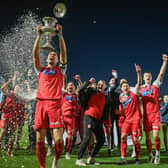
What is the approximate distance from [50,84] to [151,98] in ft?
9.59

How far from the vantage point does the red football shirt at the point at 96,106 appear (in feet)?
19.5

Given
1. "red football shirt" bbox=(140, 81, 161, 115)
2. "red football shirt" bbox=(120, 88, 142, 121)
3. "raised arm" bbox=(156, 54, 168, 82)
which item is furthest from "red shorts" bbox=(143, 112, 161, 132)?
"raised arm" bbox=(156, 54, 168, 82)

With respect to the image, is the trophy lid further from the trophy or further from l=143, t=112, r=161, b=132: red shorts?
l=143, t=112, r=161, b=132: red shorts

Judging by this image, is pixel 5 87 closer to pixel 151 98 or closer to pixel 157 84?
pixel 151 98

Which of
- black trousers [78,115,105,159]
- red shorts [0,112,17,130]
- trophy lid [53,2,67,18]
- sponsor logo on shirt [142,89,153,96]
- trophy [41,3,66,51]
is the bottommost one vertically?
black trousers [78,115,105,159]

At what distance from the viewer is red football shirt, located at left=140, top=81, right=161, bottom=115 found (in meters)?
6.22

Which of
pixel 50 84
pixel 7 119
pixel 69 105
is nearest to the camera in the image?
pixel 50 84

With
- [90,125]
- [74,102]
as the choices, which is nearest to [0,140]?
[74,102]

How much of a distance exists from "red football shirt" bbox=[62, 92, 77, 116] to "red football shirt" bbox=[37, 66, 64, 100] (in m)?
2.73

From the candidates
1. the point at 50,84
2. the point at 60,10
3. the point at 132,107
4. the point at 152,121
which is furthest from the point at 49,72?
the point at 152,121

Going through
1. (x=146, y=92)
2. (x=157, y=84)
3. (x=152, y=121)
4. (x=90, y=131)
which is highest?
(x=157, y=84)

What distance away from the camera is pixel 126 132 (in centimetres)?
615

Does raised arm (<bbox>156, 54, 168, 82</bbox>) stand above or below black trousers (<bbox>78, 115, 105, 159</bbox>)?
above

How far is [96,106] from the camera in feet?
19.7
